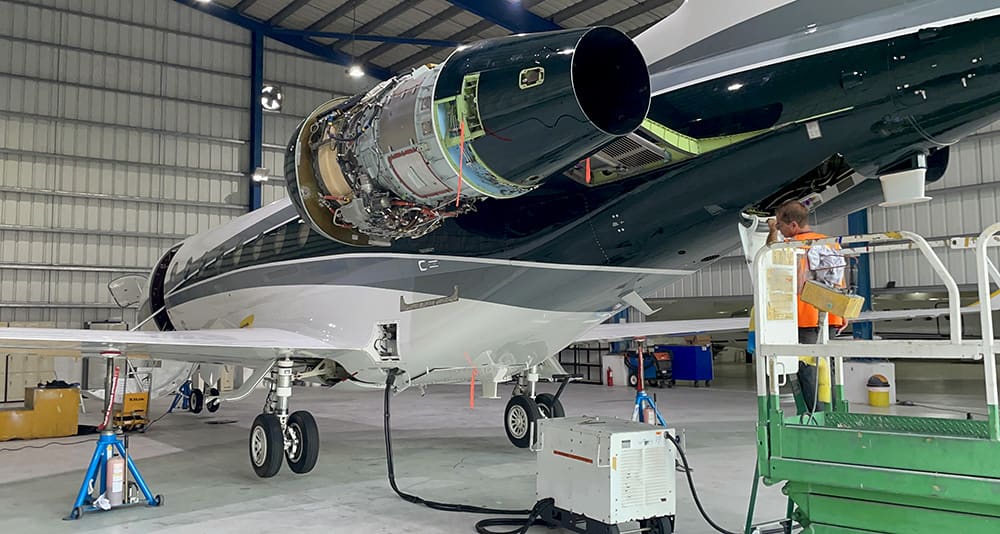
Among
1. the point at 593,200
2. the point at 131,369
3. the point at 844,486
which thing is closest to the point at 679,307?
the point at 131,369

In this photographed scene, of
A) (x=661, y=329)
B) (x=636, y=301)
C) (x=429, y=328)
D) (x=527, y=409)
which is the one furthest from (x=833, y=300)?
(x=661, y=329)

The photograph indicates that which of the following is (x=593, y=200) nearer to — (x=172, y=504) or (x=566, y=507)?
(x=566, y=507)

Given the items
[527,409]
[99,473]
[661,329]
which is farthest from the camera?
[661,329]

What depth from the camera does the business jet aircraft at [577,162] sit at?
13.8ft

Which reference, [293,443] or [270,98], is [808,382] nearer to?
[293,443]

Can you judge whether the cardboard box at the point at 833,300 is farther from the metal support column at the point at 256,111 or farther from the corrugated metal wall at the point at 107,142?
the metal support column at the point at 256,111

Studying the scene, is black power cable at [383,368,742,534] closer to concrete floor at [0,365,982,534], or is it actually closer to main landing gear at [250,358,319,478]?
concrete floor at [0,365,982,534]

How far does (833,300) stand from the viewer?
4.10 m

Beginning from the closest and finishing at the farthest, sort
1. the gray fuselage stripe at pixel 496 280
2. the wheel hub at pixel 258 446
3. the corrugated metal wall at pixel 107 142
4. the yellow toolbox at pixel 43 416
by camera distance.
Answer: the gray fuselage stripe at pixel 496 280 → the wheel hub at pixel 258 446 → the yellow toolbox at pixel 43 416 → the corrugated metal wall at pixel 107 142

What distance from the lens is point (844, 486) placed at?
143 inches

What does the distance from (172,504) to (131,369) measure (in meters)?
5.28

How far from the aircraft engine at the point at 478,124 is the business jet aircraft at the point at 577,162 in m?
0.01

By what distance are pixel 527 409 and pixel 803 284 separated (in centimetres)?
609

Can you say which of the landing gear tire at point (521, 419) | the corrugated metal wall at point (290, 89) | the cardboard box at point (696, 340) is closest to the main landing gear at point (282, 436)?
the landing gear tire at point (521, 419)
